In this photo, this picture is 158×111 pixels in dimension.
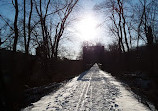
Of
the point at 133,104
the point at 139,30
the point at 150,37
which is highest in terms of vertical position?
the point at 139,30

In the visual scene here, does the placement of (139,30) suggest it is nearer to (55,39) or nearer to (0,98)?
(55,39)

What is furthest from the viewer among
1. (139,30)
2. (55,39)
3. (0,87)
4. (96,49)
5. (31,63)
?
(96,49)

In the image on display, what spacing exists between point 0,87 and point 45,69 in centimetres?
1344

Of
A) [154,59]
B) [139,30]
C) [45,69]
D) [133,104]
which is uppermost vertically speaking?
[139,30]

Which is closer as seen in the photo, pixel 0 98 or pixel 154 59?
pixel 0 98

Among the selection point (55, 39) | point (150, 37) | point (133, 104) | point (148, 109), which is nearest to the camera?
point (148, 109)

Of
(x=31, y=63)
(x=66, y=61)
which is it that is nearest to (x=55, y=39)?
(x=66, y=61)

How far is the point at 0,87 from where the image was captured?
95 centimetres

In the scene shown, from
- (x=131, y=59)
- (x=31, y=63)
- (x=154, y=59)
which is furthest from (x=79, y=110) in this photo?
(x=131, y=59)

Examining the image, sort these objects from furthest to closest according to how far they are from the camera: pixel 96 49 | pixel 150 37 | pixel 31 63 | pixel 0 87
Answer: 1. pixel 96 49
2. pixel 150 37
3. pixel 31 63
4. pixel 0 87

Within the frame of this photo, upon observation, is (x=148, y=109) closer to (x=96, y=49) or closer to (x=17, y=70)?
(x=17, y=70)

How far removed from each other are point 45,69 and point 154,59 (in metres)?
12.6

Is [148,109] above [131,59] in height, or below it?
below

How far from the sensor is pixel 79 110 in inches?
165
